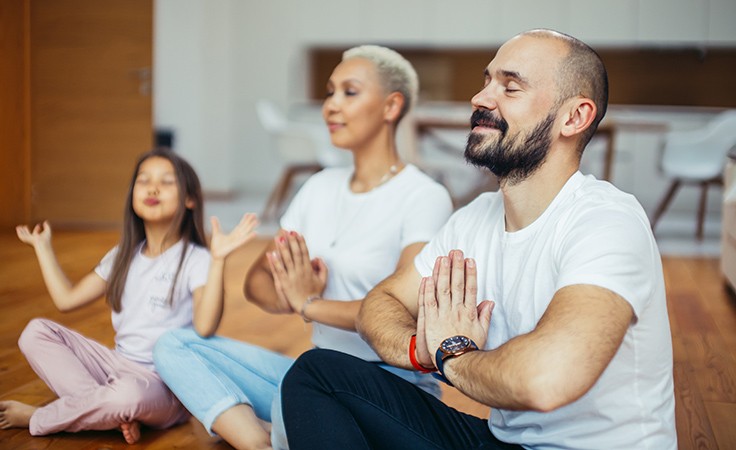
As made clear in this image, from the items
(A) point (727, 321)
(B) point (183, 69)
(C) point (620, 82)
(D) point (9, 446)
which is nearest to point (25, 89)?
(D) point (9, 446)

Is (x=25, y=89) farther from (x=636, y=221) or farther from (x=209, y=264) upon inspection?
(x=636, y=221)

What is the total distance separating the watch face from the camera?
46.1 inches

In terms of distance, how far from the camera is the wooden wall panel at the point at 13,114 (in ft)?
7.52

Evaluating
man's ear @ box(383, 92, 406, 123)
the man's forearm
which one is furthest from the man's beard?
man's ear @ box(383, 92, 406, 123)

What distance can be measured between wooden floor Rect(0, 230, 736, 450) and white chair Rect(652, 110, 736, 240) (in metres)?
1.27

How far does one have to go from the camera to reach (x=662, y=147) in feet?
19.1

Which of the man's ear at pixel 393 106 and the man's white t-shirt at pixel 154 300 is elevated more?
the man's ear at pixel 393 106

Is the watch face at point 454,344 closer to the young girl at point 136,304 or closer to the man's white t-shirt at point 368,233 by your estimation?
the man's white t-shirt at point 368,233

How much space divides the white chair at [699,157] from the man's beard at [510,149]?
4659 mm

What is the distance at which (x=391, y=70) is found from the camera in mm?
1839

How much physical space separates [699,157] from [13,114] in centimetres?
465

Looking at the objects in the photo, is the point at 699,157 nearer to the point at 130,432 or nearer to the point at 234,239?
the point at 234,239

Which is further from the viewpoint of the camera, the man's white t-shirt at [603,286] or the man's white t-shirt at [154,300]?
the man's white t-shirt at [154,300]

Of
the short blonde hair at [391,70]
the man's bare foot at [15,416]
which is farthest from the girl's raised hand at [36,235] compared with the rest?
the short blonde hair at [391,70]
